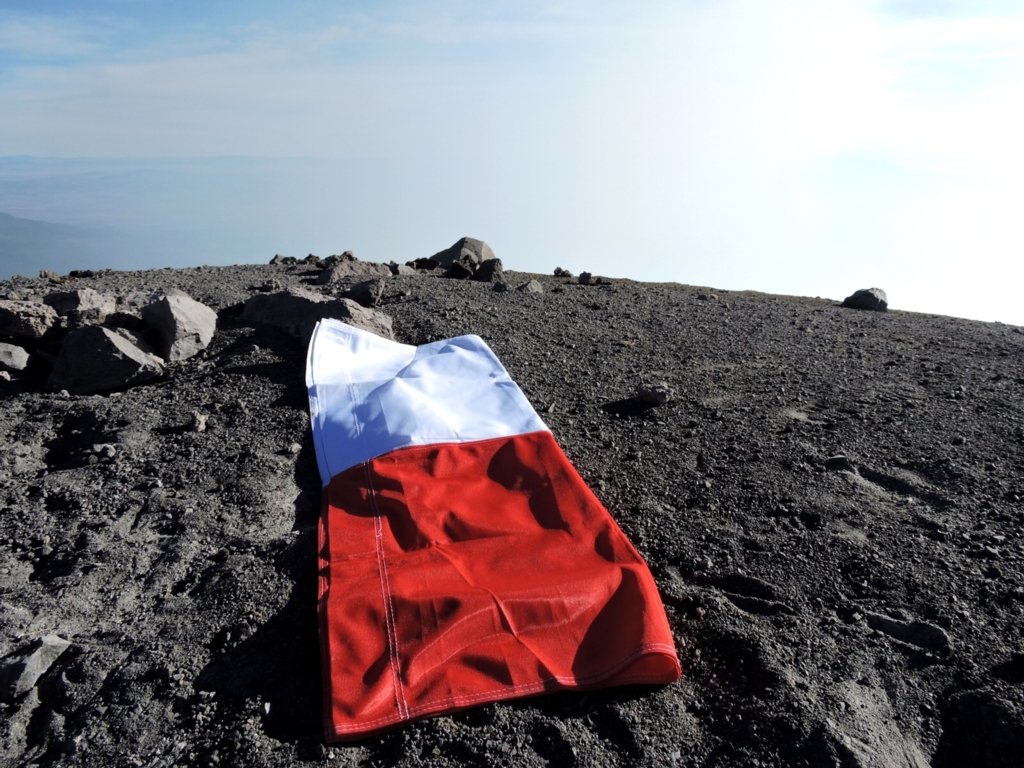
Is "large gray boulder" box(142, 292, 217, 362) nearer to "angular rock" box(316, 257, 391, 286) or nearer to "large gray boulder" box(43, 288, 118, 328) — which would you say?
"large gray boulder" box(43, 288, 118, 328)

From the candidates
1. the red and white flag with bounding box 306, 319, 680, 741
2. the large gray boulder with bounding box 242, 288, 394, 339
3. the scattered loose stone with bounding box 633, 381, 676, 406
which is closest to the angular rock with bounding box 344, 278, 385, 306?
the large gray boulder with bounding box 242, 288, 394, 339

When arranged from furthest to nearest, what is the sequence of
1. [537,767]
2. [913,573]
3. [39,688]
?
[913,573], [39,688], [537,767]

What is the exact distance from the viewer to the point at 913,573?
2.49m

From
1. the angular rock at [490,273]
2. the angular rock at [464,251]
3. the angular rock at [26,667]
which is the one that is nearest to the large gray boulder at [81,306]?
the angular rock at [26,667]

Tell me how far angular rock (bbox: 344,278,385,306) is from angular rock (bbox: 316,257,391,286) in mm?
950

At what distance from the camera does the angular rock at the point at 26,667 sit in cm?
195

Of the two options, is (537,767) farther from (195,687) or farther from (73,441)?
(73,441)

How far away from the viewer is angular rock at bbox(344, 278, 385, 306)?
4.87 m

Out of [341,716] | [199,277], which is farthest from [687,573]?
[199,277]

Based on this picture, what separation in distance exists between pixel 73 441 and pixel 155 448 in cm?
45

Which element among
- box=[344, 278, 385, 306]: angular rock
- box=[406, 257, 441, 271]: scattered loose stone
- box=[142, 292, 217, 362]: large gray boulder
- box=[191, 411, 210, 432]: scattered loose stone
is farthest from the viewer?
box=[406, 257, 441, 271]: scattered loose stone

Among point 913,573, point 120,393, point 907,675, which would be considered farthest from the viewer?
point 120,393

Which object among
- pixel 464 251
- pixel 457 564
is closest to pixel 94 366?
pixel 457 564

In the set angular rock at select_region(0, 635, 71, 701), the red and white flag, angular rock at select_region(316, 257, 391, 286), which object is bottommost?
angular rock at select_region(0, 635, 71, 701)
